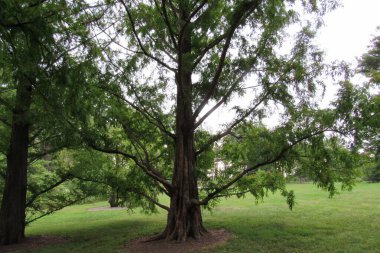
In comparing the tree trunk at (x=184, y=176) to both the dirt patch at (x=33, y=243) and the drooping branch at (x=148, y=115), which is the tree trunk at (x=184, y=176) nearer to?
the drooping branch at (x=148, y=115)

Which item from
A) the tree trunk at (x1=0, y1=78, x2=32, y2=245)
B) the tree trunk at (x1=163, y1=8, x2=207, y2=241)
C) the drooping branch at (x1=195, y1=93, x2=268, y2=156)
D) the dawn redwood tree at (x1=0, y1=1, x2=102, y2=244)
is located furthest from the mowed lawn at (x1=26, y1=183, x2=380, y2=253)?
the dawn redwood tree at (x1=0, y1=1, x2=102, y2=244)

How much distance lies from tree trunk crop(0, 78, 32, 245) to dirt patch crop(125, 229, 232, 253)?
3.27 meters

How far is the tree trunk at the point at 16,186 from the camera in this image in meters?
8.86

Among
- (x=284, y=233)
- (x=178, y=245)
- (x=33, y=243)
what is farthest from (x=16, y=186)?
(x=284, y=233)

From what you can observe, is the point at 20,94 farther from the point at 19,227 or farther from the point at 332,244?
the point at 332,244

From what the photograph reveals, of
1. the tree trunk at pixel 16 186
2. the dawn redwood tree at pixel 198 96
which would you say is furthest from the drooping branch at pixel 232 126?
the tree trunk at pixel 16 186

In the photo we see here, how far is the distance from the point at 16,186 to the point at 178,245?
16.0ft

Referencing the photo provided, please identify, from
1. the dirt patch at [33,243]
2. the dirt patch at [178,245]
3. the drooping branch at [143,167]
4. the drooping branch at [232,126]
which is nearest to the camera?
the dirt patch at [178,245]

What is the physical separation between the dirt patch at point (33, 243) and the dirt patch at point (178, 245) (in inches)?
99.6

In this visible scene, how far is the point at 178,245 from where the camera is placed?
24.2 ft

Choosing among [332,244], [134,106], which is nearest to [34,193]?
[134,106]

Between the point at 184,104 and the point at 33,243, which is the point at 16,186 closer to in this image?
the point at 33,243

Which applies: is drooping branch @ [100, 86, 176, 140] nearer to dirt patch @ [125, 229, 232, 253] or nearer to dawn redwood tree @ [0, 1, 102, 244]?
dawn redwood tree @ [0, 1, 102, 244]

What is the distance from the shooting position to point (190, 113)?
854cm
